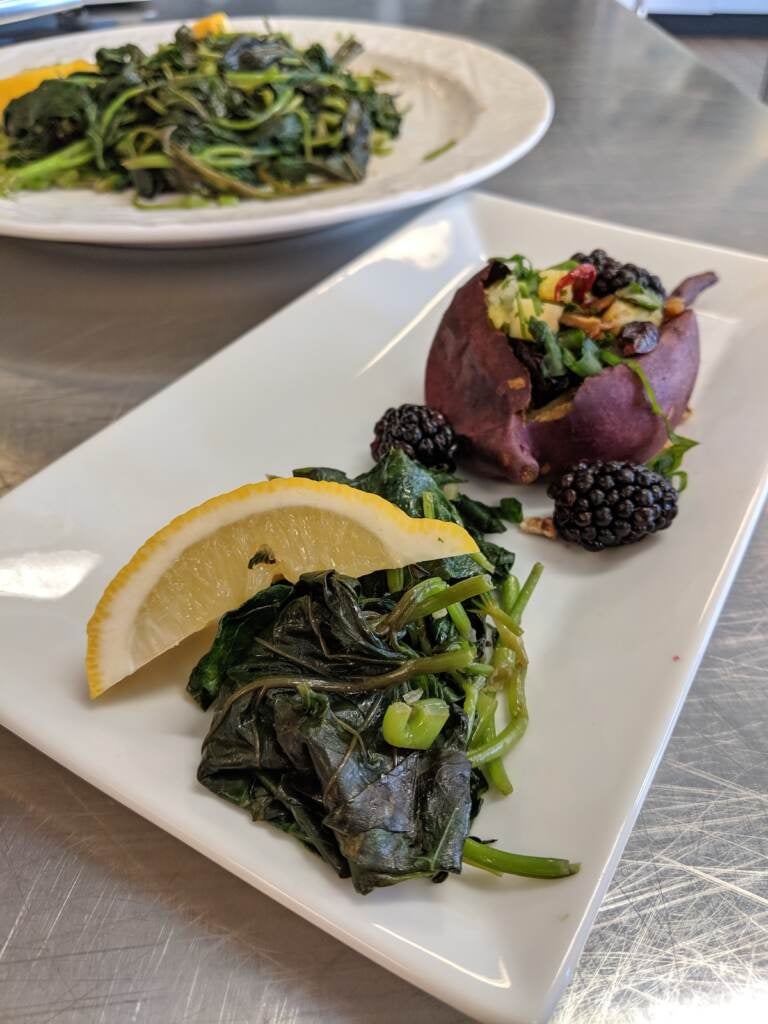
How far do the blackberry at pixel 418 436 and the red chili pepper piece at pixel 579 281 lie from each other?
30 centimetres

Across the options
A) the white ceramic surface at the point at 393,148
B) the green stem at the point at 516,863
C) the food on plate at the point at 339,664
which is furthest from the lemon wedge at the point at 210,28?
the green stem at the point at 516,863

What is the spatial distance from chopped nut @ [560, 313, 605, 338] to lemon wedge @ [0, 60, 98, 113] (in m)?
1.77

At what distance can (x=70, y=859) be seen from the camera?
0.90 meters

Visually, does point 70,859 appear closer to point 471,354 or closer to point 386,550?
point 386,550

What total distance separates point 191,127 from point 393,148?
566 mm

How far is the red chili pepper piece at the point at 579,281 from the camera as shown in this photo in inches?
54.6

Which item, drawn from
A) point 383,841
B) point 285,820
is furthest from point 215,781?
point 383,841

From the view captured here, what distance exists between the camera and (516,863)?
790 millimetres

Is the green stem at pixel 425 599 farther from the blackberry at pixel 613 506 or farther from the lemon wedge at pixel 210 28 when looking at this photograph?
the lemon wedge at pixel 210 28

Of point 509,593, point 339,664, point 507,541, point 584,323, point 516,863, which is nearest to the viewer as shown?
point 516,863

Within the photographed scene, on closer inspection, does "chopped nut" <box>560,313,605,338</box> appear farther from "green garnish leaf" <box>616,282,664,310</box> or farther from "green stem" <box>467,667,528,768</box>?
"green stem" <box>467,667,528,768</box>

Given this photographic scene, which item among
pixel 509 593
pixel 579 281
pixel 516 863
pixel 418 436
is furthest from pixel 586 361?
pixel 516 863

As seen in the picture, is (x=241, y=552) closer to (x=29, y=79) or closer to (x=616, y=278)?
(x=616, y=278)

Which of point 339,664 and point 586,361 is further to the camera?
point 586,361
